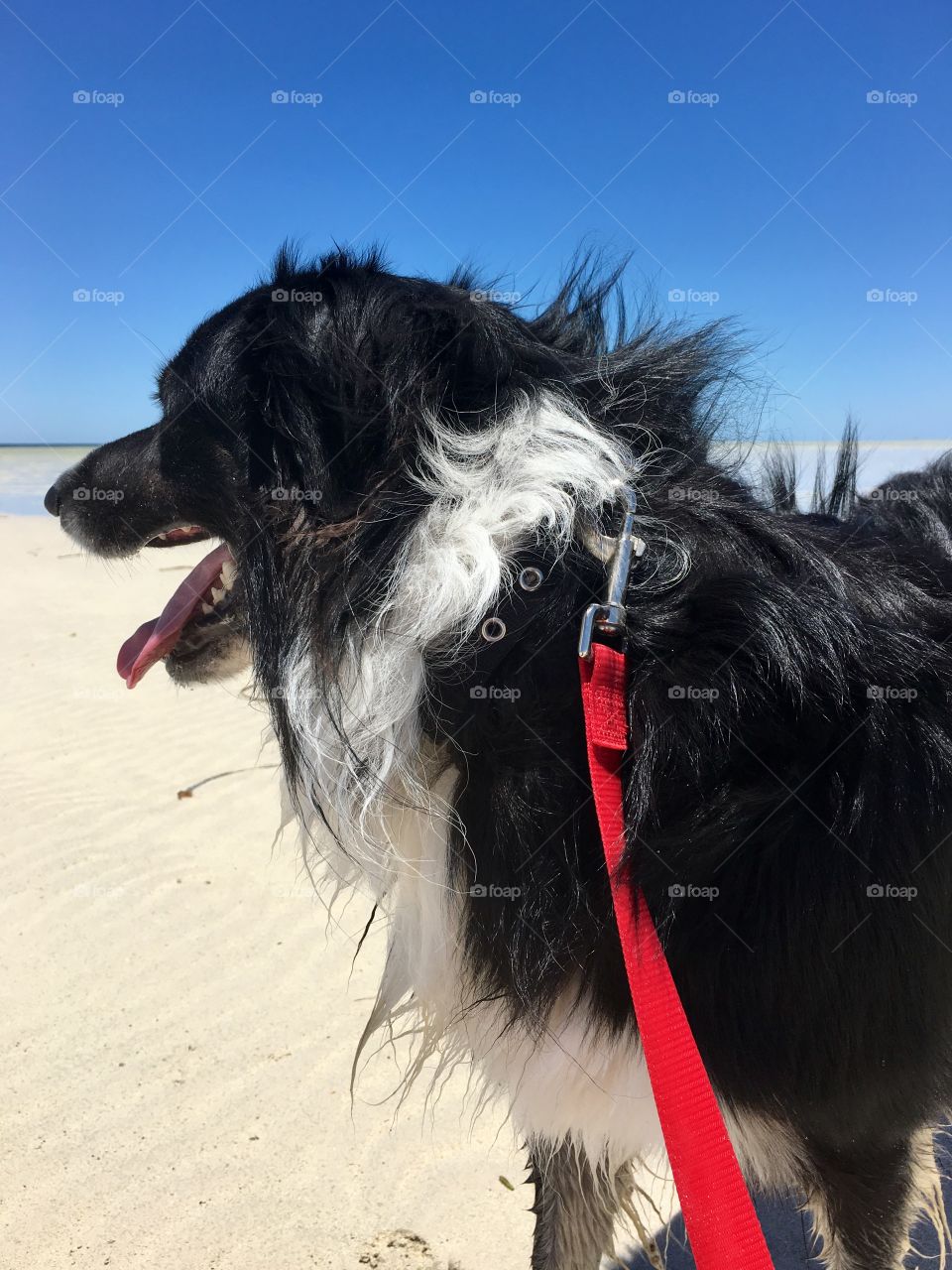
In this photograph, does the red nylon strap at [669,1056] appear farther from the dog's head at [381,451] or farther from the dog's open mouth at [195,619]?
the dog's open mouth at [195,619]

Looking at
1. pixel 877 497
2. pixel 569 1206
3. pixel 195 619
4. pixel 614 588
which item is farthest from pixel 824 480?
pixel 569 1206

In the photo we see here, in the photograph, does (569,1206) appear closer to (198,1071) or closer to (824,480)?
(198,1071)

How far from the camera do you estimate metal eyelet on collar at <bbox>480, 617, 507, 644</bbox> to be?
1359mm

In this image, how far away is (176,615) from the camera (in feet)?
6.23

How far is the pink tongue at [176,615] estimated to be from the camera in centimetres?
186

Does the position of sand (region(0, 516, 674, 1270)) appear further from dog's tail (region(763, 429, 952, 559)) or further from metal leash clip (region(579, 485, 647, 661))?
dog's tail (region(763, 429, 952, 559))

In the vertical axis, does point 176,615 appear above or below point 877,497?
below

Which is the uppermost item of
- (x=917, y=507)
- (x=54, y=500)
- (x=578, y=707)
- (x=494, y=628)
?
(x=917, y=507)

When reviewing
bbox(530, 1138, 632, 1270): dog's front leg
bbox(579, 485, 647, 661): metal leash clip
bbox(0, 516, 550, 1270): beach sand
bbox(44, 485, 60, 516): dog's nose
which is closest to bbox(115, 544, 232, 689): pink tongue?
bbox(0, 516, 550, 1270): beach sand

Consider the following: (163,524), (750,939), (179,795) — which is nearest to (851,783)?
(750,939)

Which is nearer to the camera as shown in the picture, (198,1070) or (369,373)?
(369,373)

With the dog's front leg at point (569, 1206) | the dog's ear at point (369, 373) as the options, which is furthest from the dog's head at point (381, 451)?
the dog's front leg at point (569, 1206)

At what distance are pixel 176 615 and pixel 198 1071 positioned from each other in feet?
5.49

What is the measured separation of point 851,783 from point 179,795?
417 centimetres
